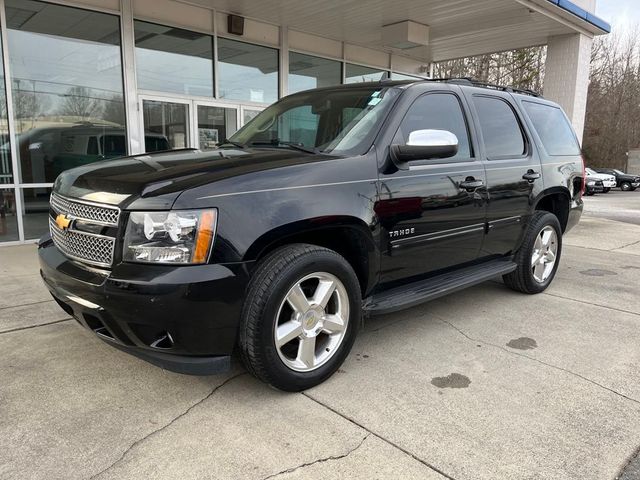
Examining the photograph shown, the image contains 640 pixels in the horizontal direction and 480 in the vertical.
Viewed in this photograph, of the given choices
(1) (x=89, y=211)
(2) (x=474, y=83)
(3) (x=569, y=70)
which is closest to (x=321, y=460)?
(1) (x=89, y=211)

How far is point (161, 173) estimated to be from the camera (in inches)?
110

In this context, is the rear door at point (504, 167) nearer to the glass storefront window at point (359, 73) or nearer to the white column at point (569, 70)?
the glass storefront window at point (359, 73)

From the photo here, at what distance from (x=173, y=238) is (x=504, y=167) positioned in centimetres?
302

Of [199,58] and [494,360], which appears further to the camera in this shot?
[199,58]

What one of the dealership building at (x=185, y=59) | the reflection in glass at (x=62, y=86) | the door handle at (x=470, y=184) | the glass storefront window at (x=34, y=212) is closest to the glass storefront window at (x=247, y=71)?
the dealership building at (x=185, y=59)

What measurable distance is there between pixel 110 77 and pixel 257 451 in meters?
7.56

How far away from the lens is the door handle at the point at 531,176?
15.0 feet

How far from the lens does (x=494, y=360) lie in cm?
349

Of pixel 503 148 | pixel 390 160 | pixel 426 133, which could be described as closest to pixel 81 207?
pixel 390 160

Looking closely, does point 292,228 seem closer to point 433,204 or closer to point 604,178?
point 433,204

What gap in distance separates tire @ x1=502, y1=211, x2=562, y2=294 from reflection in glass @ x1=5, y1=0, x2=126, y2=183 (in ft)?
21.9

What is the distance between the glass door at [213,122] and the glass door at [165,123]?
0.68 feet

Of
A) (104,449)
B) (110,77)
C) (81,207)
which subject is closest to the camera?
(104,449)

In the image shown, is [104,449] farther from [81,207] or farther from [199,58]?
[199,58]
